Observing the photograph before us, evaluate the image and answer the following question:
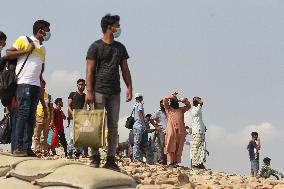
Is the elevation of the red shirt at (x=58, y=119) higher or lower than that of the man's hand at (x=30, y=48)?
lower

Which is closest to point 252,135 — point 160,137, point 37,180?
point 160,137

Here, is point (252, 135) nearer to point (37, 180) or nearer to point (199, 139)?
point (199, 139)

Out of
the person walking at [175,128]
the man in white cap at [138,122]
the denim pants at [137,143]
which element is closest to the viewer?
the person walking at [175,128]

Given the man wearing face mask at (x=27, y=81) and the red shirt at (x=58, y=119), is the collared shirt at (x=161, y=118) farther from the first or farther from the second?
the man wearing face mask at (x=27, y=81)

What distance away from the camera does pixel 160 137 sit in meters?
14.5

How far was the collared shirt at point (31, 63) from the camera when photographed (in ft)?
25.6

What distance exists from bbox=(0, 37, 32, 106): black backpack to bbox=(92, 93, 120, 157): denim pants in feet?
3.84

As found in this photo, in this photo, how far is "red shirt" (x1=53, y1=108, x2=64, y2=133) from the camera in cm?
1360

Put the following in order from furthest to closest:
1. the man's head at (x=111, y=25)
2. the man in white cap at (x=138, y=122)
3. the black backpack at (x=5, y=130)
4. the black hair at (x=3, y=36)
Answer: the man in white cap at (x=138, y=122) → the black hair at (x=3, y=36) → the black backpack at (x=5, y=130) → the man's head at (x=111, y=25)

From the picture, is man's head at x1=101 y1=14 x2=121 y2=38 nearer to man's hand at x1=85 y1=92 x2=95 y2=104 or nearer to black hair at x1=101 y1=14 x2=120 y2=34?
black hair at x1=101 y1=14 x2=120 y2=34

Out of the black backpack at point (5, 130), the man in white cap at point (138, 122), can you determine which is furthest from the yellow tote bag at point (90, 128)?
the man in white cap at point (138, 122)

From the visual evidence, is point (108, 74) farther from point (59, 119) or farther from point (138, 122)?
point (59, 119)

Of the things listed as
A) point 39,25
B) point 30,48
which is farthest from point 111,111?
point 39,25

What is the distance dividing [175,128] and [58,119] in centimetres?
275
